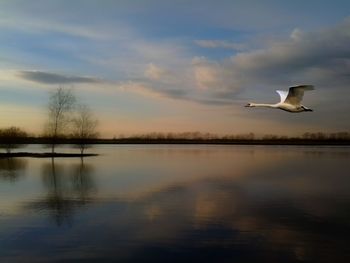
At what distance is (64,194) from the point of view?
71.5 feet

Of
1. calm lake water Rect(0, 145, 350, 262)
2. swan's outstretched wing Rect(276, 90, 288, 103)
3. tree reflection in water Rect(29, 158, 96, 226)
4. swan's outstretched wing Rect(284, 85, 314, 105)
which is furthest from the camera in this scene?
swan's outstretched wing Rect(276, 90, 288, 103)

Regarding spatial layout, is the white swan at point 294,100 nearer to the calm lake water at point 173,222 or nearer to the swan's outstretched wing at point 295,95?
the swan's outstretched wing at point 295,95

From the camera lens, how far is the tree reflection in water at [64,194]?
16828mm

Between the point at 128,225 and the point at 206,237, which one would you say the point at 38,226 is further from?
the point at 206,237

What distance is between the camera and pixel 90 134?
63.4m

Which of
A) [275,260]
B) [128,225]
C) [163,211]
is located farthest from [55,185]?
[275,260]

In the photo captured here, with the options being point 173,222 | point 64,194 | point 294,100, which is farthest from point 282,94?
point 64,194

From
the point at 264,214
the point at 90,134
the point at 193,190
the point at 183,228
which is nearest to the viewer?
the point at 183,228

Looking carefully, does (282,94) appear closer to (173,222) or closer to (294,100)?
(294,100)

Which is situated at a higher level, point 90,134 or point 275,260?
point 90,134

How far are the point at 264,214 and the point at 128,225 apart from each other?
5020mm

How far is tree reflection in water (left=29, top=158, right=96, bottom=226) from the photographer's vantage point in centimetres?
1683

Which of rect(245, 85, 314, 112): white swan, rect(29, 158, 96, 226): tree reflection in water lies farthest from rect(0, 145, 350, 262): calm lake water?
rect(245, 85, 314, 112): white swan

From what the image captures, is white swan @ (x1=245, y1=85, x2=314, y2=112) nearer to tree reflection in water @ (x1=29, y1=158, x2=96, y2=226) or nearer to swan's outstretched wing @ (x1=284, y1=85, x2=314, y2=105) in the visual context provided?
swan's outstretched wing @ (x1=284, y1=85, x2=314, y2=105)
